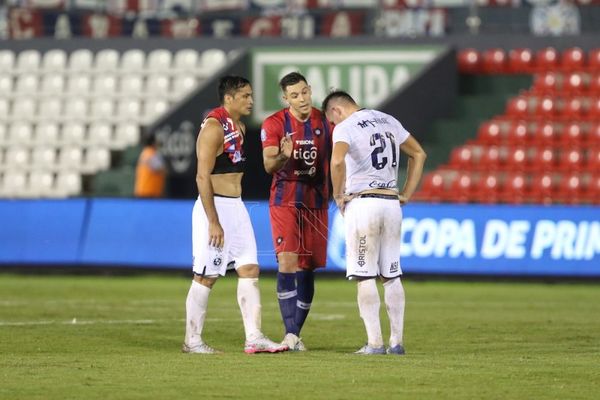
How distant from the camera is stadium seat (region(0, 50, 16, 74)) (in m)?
33.1

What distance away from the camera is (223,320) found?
1652cm

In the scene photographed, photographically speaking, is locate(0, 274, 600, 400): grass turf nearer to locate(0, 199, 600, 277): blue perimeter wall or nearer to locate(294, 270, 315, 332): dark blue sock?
locate(294, 270, 315, 332): dark blue sock

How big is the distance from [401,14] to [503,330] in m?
14.3

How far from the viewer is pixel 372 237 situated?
41.0 feet

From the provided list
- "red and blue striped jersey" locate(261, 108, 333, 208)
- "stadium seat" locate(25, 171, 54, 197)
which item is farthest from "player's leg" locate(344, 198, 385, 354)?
"stadium seat" locate(25, 171, 54, 197)

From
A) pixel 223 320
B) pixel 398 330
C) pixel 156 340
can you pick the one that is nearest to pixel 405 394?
pixel 398 330

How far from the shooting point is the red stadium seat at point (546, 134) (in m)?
28.2

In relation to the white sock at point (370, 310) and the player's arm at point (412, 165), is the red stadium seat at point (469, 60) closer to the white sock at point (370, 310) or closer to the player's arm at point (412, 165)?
the player's arm at point (412, 165)

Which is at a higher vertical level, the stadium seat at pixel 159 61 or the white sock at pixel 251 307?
the stadium seat at pixel 159 61

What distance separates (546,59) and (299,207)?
17.0 metres

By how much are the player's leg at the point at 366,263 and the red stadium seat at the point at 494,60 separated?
1751cm

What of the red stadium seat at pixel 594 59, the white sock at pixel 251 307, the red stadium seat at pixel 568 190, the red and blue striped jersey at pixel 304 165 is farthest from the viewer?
the red stadium seat at pixel 594 59

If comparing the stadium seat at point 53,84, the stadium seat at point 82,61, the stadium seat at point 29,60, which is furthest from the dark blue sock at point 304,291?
the stadium seat at point 29,60

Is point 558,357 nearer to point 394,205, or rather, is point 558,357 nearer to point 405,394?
point 394,205
